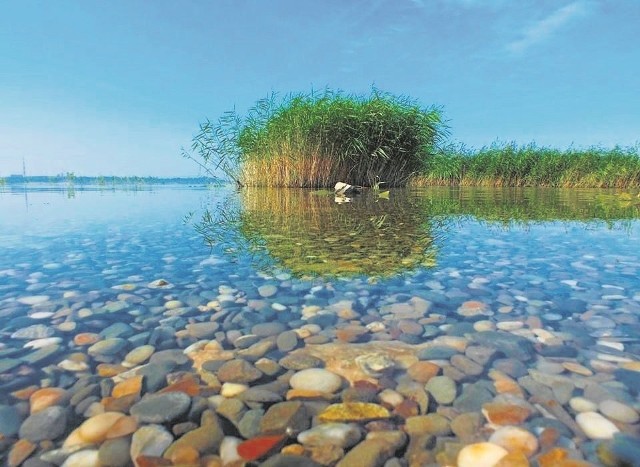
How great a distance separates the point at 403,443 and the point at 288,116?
47.1 ft

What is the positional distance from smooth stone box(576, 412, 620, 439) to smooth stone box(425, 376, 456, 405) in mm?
332

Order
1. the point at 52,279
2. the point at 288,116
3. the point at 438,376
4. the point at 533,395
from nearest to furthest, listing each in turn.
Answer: the point at 533,395, the point at 438,376, the point at 52,279, the point at 288,116

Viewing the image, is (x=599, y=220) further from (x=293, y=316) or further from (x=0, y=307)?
(x=0, y=307)

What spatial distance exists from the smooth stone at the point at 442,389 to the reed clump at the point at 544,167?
20008 mm

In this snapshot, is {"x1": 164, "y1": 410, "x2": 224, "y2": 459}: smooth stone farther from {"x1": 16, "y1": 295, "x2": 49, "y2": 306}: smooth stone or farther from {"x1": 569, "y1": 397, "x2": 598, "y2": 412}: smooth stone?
{"x1": 16, "y1": 295, "x2": 49, "y2": 306}: smooth stone

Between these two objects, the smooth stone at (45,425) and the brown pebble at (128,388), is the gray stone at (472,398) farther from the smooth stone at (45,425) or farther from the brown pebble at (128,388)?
the smooth stone at (45,425)

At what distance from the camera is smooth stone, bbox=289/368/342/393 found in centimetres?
129

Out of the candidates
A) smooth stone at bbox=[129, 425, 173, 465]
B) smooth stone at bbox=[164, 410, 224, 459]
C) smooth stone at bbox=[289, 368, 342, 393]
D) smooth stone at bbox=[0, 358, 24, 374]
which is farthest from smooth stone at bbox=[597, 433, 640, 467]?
smooth stone at bbox=[0, 358, 24, 374]

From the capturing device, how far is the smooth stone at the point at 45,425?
104 centimetres

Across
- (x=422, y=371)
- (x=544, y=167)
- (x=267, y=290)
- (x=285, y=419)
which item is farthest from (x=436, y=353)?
(x=544, y=167)

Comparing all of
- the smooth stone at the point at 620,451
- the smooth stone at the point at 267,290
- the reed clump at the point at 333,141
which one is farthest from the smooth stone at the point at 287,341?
the reed clump at the point at 333,141

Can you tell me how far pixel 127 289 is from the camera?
2.32 m

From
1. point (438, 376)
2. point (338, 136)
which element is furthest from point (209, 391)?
point (338, 136)

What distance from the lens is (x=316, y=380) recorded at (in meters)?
1.33
